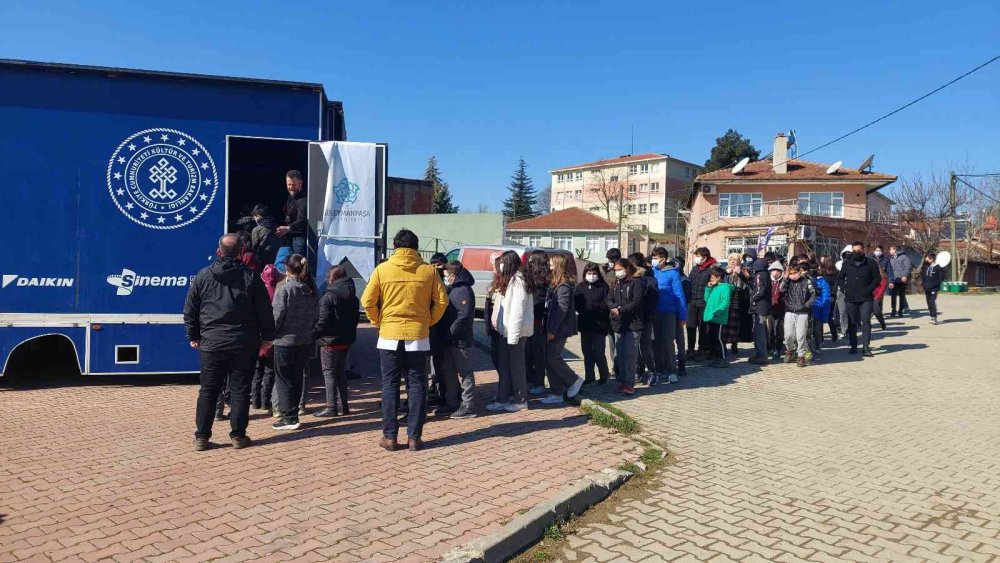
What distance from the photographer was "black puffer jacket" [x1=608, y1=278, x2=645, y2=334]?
8023 millimetres

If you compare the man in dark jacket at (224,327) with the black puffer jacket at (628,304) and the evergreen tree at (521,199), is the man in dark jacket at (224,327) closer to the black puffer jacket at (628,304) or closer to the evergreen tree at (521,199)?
the black puffer jacket at (628,304)

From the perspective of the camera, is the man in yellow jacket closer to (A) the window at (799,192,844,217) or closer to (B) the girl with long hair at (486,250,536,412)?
(B) the girl with long hair at (486,250,536,412)

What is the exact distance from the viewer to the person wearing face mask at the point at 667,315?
29.0ft

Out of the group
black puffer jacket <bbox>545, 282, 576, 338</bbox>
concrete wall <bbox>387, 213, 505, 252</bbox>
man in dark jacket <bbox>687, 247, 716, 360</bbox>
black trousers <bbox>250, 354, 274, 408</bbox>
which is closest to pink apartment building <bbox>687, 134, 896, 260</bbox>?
concrete wall <bbox>387, 213, 505, 252</bbox>

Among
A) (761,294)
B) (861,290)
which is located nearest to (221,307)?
(761,294)

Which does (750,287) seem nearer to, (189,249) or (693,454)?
(693,454)

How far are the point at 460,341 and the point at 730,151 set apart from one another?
57694mm

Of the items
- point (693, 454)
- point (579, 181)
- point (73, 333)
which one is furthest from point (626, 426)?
point (579, 181)

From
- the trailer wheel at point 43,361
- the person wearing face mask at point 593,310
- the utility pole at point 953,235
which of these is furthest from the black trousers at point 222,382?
the utility pole at point 953,235

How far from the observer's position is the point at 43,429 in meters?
6.20

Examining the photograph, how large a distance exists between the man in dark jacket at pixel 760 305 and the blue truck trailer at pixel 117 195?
243 inches

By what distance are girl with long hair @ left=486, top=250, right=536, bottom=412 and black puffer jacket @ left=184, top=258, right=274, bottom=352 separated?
2.63 metres

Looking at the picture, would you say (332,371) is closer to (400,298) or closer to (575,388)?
(400,298)

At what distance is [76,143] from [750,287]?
32.7 ft
